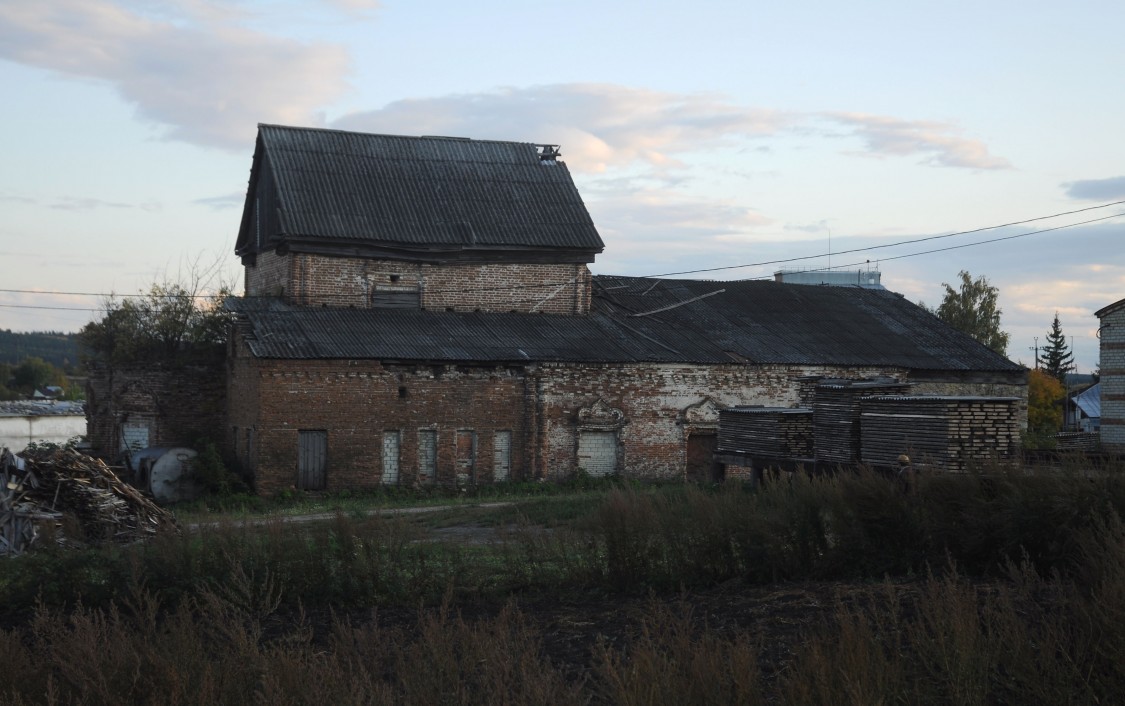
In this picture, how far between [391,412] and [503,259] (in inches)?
262

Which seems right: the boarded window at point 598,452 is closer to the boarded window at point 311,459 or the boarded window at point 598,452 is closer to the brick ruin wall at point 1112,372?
the boarded window at point 311,459

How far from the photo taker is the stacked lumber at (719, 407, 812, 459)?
857 inches

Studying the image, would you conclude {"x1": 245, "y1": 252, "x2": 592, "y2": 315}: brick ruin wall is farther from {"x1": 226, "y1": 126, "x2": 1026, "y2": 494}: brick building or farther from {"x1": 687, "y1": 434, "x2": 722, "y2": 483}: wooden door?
{"x1": 687, "y1": 434, "x2": 722, "y2": 483}: wooden door

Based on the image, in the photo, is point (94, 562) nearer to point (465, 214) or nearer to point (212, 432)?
point (212, 432)

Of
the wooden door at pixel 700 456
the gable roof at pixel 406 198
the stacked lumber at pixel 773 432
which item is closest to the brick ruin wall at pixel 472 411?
the wooden door at pixel 700 456

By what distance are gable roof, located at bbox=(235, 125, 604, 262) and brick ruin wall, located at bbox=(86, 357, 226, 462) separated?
4.08 meters

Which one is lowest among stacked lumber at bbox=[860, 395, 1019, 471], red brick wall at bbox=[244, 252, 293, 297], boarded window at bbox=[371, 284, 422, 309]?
stacked lumber at bbox=[860, 395, 1019, 471]

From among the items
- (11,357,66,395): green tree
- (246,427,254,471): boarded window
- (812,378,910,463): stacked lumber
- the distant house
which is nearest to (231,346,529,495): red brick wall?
(246,427,254,471): boarded window

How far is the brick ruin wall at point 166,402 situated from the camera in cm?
2847

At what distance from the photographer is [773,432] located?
22.1m

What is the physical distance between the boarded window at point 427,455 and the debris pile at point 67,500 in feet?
25.9

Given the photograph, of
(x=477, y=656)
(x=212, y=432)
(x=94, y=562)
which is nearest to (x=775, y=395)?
(x=212, y=432)

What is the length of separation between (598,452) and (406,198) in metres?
9.00

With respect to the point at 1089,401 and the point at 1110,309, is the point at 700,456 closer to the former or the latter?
the point at 1110,309
